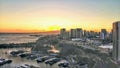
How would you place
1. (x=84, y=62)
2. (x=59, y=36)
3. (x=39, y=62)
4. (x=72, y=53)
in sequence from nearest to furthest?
(x=84, y=62) → (x=39, y=62) → (x=72, y=53) → (x=59, y=36)

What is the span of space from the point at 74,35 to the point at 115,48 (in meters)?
6.47

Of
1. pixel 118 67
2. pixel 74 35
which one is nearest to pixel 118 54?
pixel 118 67

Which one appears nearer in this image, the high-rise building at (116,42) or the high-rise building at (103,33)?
the high-rise building at (116,42)

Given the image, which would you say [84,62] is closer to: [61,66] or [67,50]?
[61,66]

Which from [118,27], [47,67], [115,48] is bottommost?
[47,67]

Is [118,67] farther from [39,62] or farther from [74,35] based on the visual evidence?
[74,35]

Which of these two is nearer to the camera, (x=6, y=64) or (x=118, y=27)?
(x=118, y=27)

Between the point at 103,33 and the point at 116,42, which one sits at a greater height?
the point at 103,33

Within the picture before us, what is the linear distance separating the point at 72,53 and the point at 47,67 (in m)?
2.17

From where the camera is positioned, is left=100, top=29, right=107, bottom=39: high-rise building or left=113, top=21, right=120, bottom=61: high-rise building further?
left=100, top=29, right=107, bottom=39: high-rise building

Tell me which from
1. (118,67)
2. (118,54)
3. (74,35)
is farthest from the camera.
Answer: (74,35)

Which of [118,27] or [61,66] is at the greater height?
[118,27]

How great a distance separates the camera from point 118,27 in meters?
5.51

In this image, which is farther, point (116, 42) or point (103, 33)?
point (103, 33)
